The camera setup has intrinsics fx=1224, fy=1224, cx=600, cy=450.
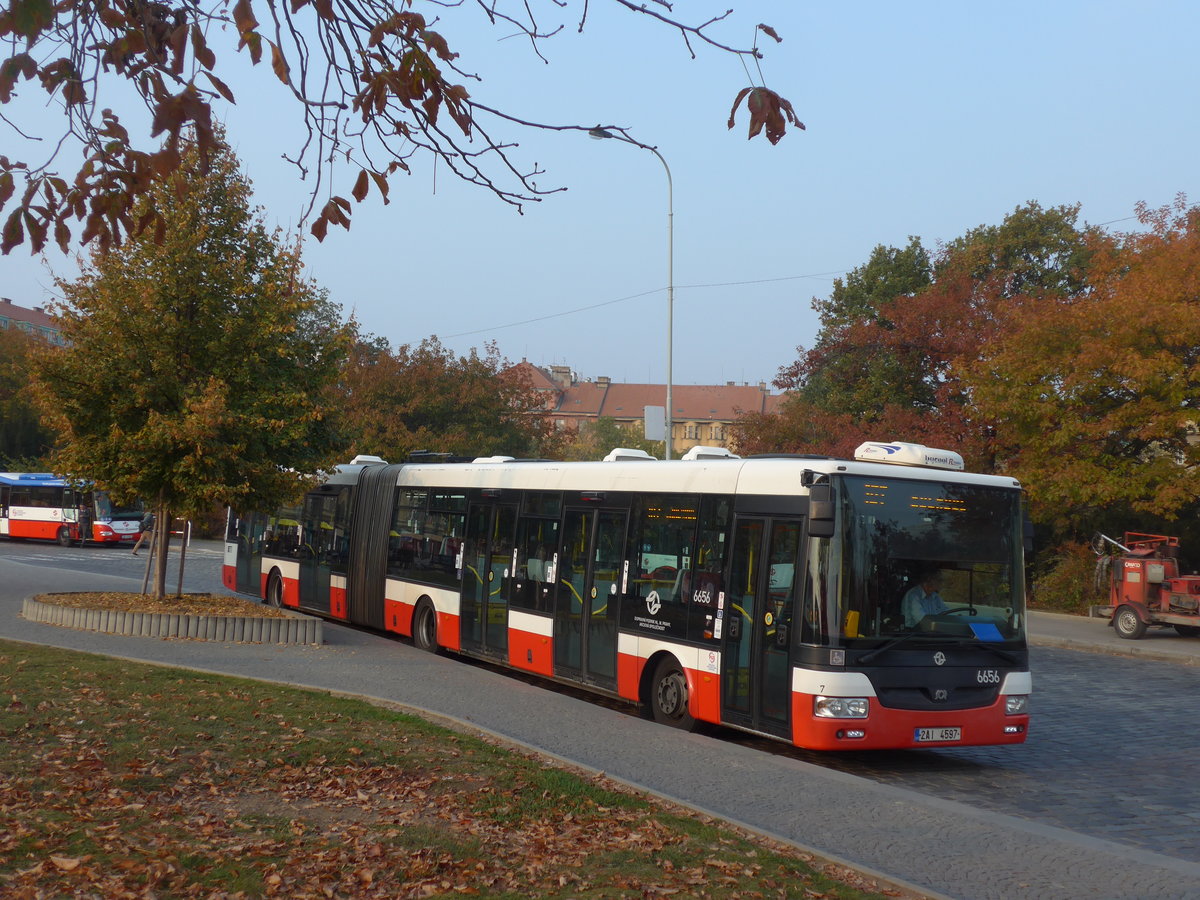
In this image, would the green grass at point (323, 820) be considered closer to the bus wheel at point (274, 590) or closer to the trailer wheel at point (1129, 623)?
the bus wheel at point (274, 590)

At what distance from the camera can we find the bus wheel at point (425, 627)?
18.0 meters

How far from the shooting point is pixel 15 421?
62625mm

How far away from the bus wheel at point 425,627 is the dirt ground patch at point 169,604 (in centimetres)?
195

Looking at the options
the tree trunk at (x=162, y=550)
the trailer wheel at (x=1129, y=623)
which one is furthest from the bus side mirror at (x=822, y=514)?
the trailer wheel at (x=1129, y=623)

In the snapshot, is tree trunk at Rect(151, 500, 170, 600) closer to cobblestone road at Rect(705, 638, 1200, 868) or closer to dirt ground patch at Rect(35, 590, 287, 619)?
dirt ground patch at Rect(35, 590, 287, 619)

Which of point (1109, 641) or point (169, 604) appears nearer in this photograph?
point (169, 604)

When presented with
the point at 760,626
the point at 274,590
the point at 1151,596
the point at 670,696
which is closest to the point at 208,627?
the point at 274,590

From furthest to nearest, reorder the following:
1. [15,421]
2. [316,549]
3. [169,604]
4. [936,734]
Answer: [15,421] < [316,549] < [169,604] < [936,734]

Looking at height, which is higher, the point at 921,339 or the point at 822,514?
the point at 921,339

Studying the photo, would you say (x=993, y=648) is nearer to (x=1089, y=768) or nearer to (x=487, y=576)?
(x=1089, y=768)

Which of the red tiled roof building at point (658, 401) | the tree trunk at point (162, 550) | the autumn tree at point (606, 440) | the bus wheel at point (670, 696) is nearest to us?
the bus wheel at point (670, 696)

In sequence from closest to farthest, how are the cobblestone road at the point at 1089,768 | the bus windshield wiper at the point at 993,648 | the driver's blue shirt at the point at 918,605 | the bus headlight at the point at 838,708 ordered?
the cobblestone road at the point at 1089,768 < the bus headlight at the point at 838,708 < the driver's blue shirt at the point at 918,605 < the bus windshield wiper at the point at 993,648

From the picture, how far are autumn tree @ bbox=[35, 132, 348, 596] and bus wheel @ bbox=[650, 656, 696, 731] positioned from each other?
774 cm

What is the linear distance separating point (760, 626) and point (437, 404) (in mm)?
37802
